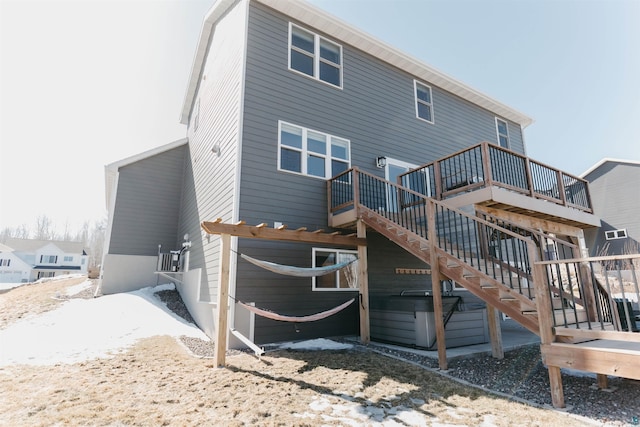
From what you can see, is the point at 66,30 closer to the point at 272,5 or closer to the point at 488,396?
the point at 272,5

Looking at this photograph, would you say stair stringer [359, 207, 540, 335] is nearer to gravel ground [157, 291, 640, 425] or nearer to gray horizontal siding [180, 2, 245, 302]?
gravel ground [157, 291, 640, 425]

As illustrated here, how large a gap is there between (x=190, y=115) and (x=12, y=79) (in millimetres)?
5489

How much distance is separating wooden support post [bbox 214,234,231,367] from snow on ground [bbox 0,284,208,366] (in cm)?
210

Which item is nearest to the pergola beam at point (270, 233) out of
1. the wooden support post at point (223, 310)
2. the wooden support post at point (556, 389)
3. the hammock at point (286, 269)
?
the wooden support post at point (223, 310)

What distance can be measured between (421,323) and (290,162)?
456 cm

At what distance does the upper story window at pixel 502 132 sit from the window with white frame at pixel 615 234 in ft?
39.8

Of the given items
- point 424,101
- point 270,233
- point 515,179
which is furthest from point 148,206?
point 515,179

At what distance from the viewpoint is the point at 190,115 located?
1366 centimetres

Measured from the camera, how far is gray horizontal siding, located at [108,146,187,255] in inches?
436

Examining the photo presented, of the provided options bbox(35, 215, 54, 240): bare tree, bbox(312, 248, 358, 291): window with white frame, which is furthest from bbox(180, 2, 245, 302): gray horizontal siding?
bbox(35, 215, 54, 240): bare tree

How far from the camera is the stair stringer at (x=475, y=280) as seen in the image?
13.2 ft

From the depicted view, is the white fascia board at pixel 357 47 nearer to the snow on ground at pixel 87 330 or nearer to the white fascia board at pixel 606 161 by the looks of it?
the snow on ground at pixel 87 330

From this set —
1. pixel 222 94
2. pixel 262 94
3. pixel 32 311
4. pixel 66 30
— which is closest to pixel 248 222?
pixel 262 94

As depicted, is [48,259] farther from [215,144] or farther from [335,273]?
[335,273]
